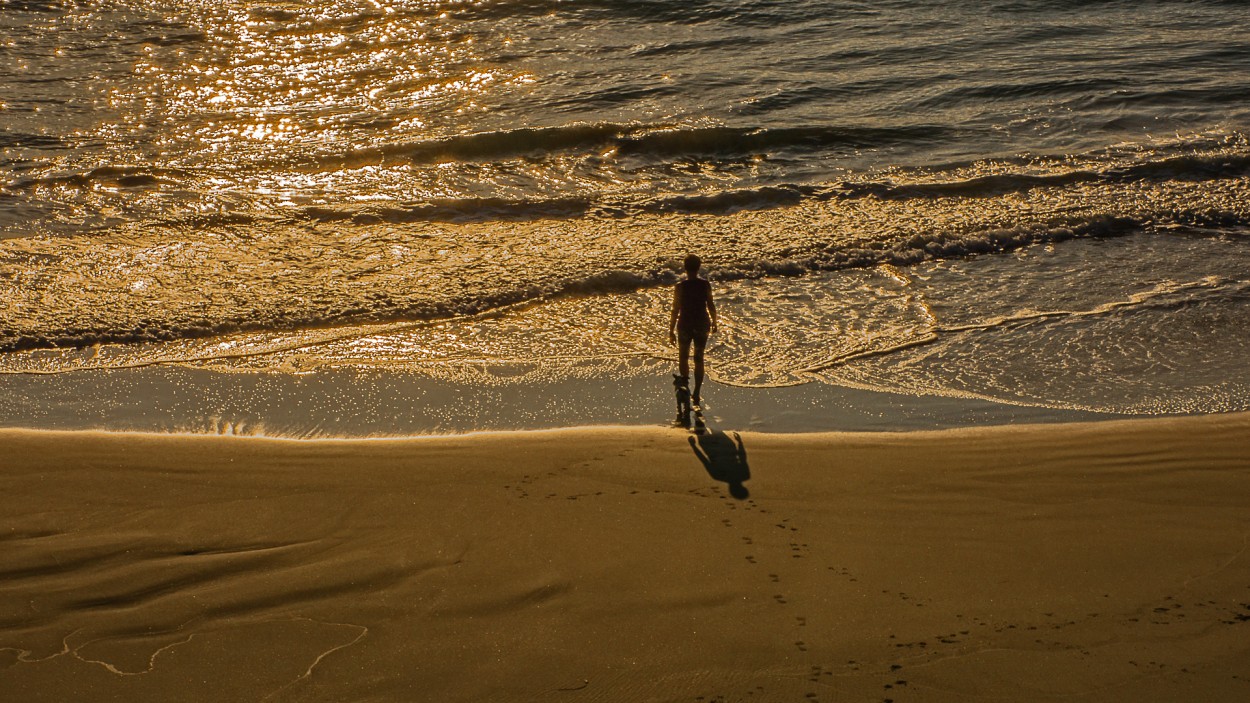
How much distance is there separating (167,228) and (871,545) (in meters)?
10.2

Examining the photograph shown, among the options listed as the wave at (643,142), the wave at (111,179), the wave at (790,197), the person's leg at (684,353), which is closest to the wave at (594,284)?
the wave at (790,197)

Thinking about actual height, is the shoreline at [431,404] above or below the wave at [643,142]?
below

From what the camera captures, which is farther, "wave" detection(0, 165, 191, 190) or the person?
"wave" detection(0, 165, 191, 190)

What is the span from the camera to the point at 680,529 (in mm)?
6211

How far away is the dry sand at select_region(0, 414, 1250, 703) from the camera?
4.98 metres

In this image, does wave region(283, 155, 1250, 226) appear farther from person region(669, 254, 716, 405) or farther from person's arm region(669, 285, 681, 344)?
person region(669, 254, 716, 405)

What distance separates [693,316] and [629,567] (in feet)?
10.1

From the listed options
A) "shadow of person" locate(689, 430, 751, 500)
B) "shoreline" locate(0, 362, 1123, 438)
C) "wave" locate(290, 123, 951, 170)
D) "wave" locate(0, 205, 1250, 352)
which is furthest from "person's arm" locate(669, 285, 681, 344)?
"wave" locate(290, 123, 951, 170)

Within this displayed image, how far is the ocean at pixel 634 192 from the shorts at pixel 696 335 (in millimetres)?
493

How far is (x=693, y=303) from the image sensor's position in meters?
8.54

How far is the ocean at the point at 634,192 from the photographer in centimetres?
963

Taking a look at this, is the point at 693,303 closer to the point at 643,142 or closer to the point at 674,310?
the point at 674,310

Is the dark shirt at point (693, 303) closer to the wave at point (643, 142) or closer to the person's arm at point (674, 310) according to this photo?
the person's arm at point (674, 310)

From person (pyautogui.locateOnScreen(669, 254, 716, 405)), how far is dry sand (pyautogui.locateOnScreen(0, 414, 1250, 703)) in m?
1.01
